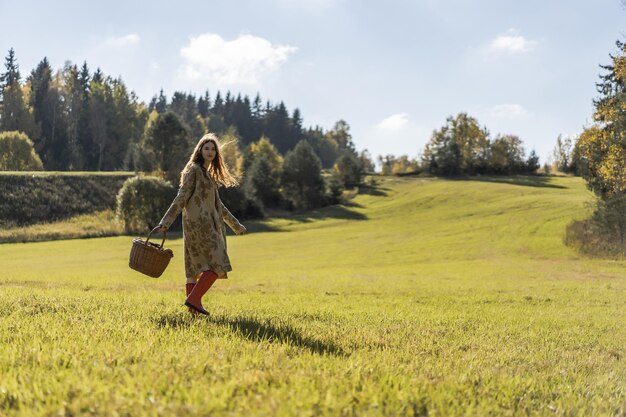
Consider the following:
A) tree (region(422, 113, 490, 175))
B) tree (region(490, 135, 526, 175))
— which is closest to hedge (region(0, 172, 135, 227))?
tree (region(422, 113, 490, 175))

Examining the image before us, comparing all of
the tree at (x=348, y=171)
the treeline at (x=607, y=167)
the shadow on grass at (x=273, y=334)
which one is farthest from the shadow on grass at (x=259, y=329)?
the tree at (x=348, y=171)

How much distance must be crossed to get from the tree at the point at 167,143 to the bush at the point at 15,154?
29550mm

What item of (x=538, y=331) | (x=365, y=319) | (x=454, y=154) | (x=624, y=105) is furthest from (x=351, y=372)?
(x=454, y=154)

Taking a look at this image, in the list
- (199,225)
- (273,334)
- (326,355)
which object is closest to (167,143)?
(199,225)

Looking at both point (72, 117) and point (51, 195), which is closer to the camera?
point (51, 195)

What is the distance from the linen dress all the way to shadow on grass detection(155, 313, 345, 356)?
2.49 feet

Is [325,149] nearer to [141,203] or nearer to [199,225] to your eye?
[141,203]

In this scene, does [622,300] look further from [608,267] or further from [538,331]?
[608,267]

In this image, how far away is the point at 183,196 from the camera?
7367 millimetres

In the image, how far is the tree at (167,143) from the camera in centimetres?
6016

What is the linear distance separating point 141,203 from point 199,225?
4664cm

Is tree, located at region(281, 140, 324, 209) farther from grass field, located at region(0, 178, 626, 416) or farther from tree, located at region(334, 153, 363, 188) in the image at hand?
grass field, located at region(0, 178, 626, 416)

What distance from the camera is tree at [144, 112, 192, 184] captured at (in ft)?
197

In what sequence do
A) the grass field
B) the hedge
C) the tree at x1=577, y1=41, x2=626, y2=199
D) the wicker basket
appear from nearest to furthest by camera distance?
the grass field < the wicker basket < the tree at x1=577, y1=41, x2=626, y2=199 < the hedge
